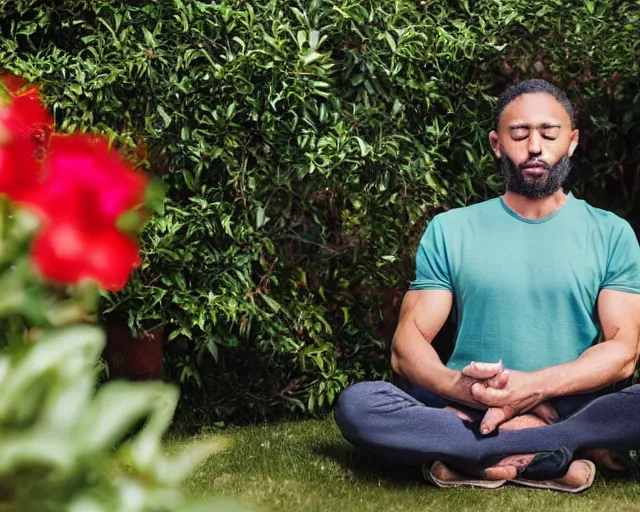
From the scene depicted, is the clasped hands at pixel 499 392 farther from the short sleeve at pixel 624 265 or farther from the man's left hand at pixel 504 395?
the short sleeve at pixel 624 265

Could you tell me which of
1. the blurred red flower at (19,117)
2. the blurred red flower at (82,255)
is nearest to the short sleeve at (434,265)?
the blurred red flower at (19,117)

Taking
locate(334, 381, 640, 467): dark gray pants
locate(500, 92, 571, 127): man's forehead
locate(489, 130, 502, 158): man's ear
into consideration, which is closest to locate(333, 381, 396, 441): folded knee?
locate(334, 381, 640, 467): dark gray pants

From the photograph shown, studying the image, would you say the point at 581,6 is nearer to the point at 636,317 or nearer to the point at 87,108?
the point at 636,317

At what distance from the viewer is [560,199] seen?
374cm

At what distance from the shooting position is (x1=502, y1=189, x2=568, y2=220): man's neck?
3709mm

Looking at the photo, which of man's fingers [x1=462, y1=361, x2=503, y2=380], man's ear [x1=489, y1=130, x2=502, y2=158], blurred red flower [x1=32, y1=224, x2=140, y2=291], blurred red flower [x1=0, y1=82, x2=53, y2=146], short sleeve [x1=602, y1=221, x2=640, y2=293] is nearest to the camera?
blurred red flower [x1=32, y1=224, x2=140, y2=291]

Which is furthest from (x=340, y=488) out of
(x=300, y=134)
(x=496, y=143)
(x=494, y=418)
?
(x=300, y=134)

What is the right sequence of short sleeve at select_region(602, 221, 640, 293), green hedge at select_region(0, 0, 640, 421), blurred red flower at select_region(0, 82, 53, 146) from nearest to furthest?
blurred red flower at select_region(0, 82, 53, 146) → short sleeve at select_region(602, 221, 640, 293) → green hedge at select_region(0, 0, 640, 421)

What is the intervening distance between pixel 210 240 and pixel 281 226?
323mm

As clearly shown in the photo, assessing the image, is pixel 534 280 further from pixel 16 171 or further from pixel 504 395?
pixel 16 171

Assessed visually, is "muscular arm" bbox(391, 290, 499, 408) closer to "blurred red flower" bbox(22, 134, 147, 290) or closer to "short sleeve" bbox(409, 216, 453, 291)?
"short sleeve" bbox(409, 216, 453, 291)

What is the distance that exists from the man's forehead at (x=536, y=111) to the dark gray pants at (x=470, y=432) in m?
1.01

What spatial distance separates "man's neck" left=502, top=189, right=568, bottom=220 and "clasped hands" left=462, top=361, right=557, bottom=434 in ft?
2.07

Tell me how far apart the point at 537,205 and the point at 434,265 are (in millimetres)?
440
